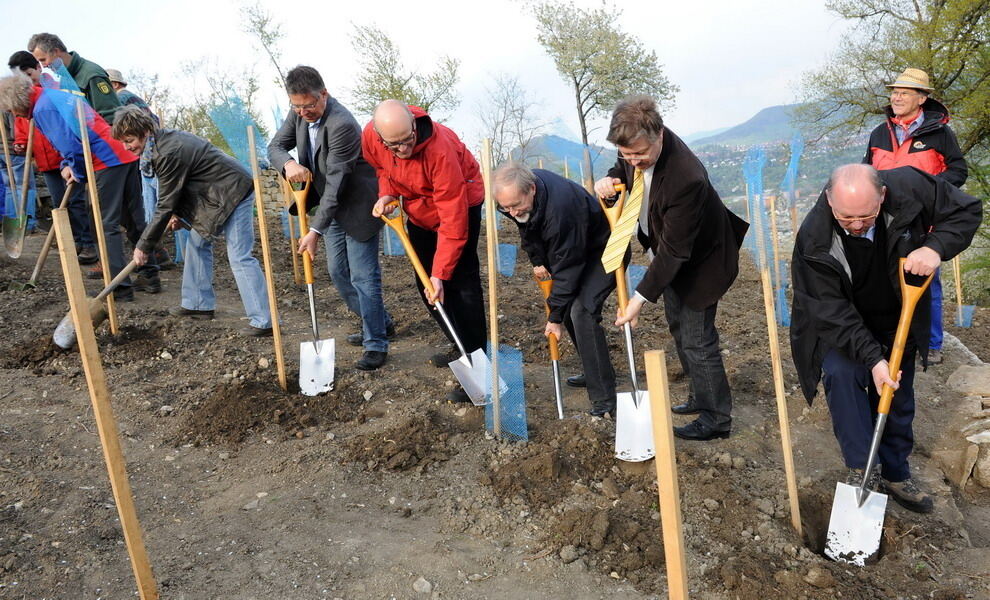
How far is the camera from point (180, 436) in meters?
3.39

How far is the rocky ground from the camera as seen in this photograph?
2.27 metres

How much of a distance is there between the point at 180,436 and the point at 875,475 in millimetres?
3353

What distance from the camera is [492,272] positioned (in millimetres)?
2980

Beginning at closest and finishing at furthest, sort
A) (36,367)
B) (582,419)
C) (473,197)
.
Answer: (582,419)
(473,197)
(36,367)

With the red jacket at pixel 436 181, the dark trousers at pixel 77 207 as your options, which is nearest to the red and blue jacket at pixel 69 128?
the dark trousers at pixel 77 207

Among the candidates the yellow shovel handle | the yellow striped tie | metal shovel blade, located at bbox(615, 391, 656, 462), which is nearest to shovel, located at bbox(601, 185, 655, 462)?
metal shovel blade, located at bbox(615, 391, 656, 462)

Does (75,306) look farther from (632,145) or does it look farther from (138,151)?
(138,151)

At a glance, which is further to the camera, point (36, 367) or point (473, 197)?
point (36, 367)

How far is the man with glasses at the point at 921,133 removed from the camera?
12.4 feet

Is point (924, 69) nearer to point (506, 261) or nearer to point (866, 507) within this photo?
point (506, 261)

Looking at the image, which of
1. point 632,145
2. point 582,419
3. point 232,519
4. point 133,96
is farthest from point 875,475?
point 133,96

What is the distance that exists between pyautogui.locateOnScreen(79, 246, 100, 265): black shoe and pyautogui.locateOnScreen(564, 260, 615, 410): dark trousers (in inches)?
193

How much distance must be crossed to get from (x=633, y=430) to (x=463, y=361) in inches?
43.3

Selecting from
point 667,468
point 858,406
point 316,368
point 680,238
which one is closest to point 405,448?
point 316,368
